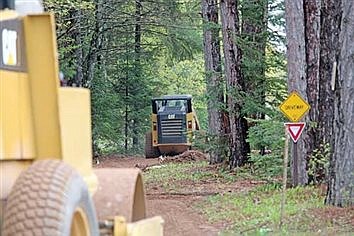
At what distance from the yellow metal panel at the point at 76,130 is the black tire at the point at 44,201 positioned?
44 centimetres

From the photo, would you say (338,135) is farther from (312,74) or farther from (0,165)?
(0,165)

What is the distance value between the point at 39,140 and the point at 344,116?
8.84 meters

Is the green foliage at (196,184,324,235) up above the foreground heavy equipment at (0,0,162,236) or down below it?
below

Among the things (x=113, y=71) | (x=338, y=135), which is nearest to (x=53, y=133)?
(x=338, y=135)

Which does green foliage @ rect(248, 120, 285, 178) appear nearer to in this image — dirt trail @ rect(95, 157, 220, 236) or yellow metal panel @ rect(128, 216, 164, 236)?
dirt trail @ rect(95, 157, 220, 236)

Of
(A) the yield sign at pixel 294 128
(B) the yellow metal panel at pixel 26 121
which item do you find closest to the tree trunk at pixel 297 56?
(A) the yield sign at pixel 294 128

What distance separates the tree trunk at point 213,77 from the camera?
936 inches

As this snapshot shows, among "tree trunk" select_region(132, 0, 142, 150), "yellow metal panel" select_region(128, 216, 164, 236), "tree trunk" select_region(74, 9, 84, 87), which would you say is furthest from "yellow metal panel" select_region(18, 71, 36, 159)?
"tree trunk" select_region(132, 0, 142, 150)

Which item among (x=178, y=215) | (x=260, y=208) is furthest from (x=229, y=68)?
(x=178, y=215)

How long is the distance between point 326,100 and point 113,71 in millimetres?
24313

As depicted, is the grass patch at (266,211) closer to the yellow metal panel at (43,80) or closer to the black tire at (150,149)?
the yellow metal panel at (43,80)

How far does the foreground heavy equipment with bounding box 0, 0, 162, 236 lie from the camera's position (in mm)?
4246

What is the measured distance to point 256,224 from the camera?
13258mm

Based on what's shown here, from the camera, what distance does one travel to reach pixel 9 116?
4574 millimetres
